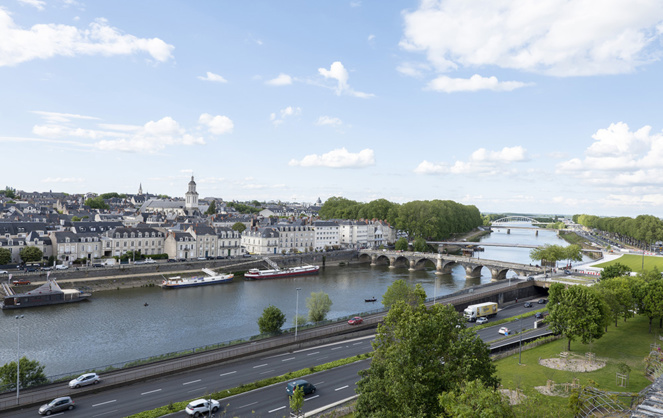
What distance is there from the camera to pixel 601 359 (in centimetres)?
3122

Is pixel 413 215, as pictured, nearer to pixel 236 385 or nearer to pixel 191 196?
pixel 191 196

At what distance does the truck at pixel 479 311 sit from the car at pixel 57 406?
35.8 m

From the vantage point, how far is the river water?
1426 inches

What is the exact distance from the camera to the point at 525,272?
229ft

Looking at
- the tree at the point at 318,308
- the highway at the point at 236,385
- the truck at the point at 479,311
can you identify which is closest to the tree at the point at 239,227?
the tree at the point at 318,308

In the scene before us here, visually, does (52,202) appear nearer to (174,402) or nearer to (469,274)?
(469,274)

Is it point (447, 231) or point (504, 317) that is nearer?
point (504, 317)

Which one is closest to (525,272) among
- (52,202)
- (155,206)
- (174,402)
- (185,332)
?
(185,332)

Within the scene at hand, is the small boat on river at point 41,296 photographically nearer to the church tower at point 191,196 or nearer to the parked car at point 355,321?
A: the parked car at point 355,321

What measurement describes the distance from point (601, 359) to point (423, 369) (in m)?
20.5

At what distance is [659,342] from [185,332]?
41.6m

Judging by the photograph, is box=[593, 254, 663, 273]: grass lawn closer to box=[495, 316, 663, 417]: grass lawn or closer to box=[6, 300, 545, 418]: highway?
box=[495, 316, 663, 417]: grass lawn

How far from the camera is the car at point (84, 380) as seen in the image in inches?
977

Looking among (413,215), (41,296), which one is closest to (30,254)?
(41,296)
